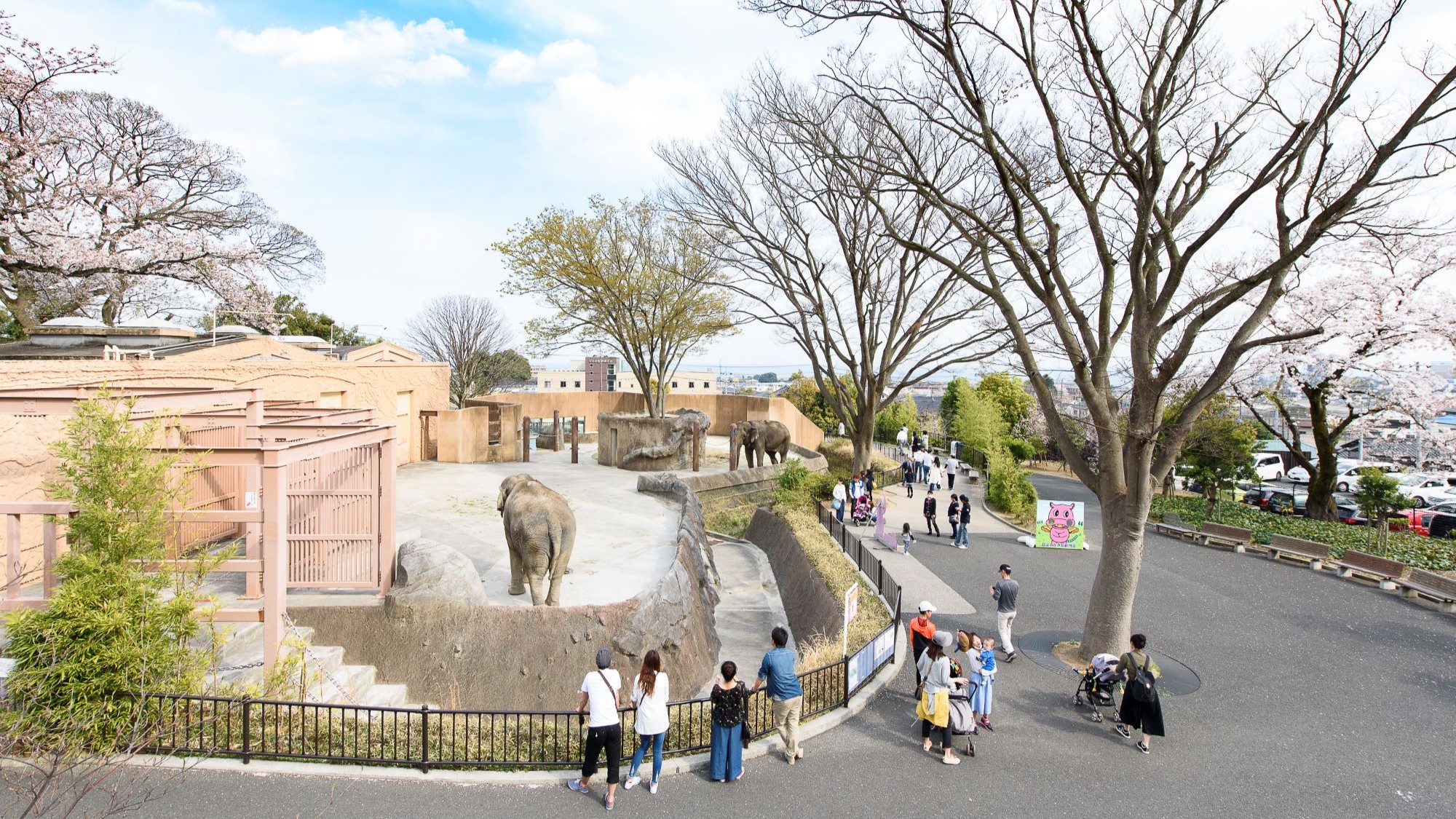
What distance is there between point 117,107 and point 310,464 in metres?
20.2

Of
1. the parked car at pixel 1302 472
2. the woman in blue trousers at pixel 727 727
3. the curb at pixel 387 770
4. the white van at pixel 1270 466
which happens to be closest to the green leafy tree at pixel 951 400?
the parked car at pixel 1302 472

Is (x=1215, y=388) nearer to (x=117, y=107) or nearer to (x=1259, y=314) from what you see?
(x=1259, y=314)

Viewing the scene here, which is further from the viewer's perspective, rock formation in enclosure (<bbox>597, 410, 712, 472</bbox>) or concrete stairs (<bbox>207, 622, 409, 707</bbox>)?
rock formation in enclosure (<bbox>597, 410, 712, 472</bbox>)

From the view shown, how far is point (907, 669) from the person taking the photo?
29.2ft

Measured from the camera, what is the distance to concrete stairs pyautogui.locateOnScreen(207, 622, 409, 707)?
23.0 ft

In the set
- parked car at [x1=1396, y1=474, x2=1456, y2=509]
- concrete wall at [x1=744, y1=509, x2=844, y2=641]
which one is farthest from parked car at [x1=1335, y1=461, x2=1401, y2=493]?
concrete wall at [x1=744, y1=509, x2=844, y2=641]

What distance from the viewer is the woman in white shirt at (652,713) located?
19.6ft

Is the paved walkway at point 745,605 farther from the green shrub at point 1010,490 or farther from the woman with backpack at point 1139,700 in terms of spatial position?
the green shrub at point 1010,490

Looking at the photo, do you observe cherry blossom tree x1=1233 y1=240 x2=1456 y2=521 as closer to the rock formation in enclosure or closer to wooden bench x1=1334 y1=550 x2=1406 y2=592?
wooden bench x1=1334 y1=550 x2=1406 y2=592

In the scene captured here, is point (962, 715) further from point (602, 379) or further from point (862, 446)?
point (602, 379)

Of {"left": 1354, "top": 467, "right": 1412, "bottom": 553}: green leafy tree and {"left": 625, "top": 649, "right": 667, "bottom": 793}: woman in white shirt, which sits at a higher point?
{"left": 1354, "top": 467, "right": 1412, "bottom": 553}: green leafy tree

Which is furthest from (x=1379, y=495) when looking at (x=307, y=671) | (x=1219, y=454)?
(x=307, y=671)

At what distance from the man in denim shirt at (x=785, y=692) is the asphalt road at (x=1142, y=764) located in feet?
0.78

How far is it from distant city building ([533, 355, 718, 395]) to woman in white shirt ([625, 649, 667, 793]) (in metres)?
70.0
